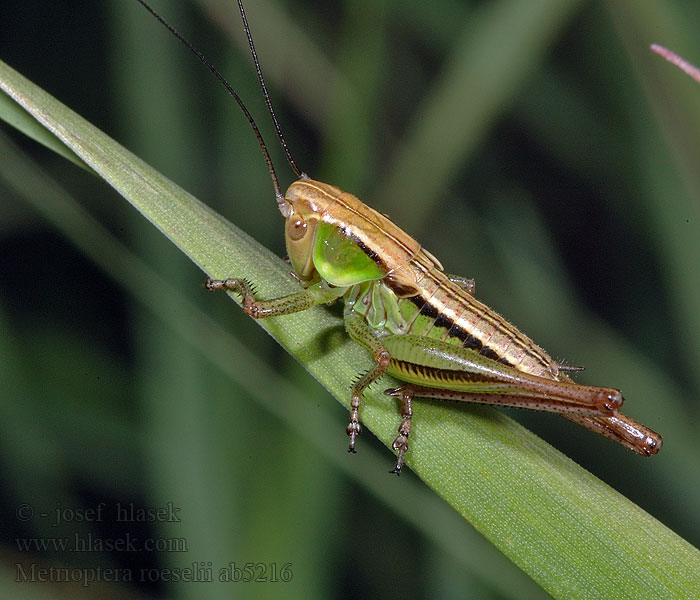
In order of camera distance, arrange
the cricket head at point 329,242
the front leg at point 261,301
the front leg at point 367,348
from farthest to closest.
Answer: the cricket head at point 329,242, the front leg at point 261,301, the front leg at point 367,348

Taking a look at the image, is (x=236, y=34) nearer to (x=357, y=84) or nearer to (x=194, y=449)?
(x=357, y=84)

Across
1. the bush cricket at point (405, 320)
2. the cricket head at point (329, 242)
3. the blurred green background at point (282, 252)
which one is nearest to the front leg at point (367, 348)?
the bush cricket at point (405, 320)

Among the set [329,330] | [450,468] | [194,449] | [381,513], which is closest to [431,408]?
[450,468]

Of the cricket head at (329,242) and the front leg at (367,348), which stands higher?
the cricket head at (329,242)

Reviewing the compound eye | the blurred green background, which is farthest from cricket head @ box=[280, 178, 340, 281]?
the blurred green background

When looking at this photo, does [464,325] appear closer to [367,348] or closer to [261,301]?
[367,348]

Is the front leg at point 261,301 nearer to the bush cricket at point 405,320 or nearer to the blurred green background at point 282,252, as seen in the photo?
the bush cricket at point 405,320

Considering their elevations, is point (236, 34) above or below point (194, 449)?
above
